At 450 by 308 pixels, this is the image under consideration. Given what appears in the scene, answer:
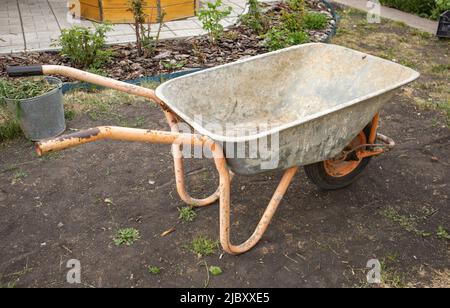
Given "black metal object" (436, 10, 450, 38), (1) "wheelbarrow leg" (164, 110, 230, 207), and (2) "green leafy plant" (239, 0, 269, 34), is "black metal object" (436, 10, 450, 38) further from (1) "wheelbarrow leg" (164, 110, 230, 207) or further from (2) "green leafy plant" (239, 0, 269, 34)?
(1) "wheelbarrow leg" (164, 110, 230, 207)

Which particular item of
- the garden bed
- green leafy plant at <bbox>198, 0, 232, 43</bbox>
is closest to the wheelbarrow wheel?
the garden bed

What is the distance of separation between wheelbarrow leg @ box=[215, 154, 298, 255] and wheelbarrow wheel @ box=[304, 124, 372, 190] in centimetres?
45

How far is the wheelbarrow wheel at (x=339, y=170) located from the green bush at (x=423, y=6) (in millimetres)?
5091

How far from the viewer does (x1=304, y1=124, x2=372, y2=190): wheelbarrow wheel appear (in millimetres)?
2795

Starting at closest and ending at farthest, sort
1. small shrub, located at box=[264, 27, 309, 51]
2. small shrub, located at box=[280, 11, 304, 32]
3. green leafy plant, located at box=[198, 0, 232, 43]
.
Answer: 1. green leafy plant, located at box=[198, 0, 232, 43]
2. small shrub, located at box=[264, 27, 309, 51]
3. small shrub, located at box=[280, 11, 304, 32]

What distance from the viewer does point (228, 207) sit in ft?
7.33

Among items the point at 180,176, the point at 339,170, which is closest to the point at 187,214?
the point at 180,176

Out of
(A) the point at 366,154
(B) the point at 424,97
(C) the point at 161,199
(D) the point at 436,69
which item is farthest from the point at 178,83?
(D) the point at 436,69

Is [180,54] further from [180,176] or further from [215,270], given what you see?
[215,270]

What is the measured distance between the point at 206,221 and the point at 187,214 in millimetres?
147

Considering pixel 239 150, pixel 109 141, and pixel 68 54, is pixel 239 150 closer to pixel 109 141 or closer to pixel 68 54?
pixel 109 141

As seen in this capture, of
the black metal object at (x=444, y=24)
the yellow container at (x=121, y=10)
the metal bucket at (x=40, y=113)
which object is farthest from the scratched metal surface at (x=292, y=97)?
the black metal object at (x=444, y=24)

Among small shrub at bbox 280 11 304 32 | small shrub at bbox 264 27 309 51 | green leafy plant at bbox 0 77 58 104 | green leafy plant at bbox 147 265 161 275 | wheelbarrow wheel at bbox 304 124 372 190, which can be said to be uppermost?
small shrub at bbox 280 11 304 32

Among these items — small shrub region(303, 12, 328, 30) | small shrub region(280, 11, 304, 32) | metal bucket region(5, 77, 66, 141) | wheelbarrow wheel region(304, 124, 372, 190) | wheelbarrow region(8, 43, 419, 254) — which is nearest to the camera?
wheelbarrow region(8, 43, 419, 254)
